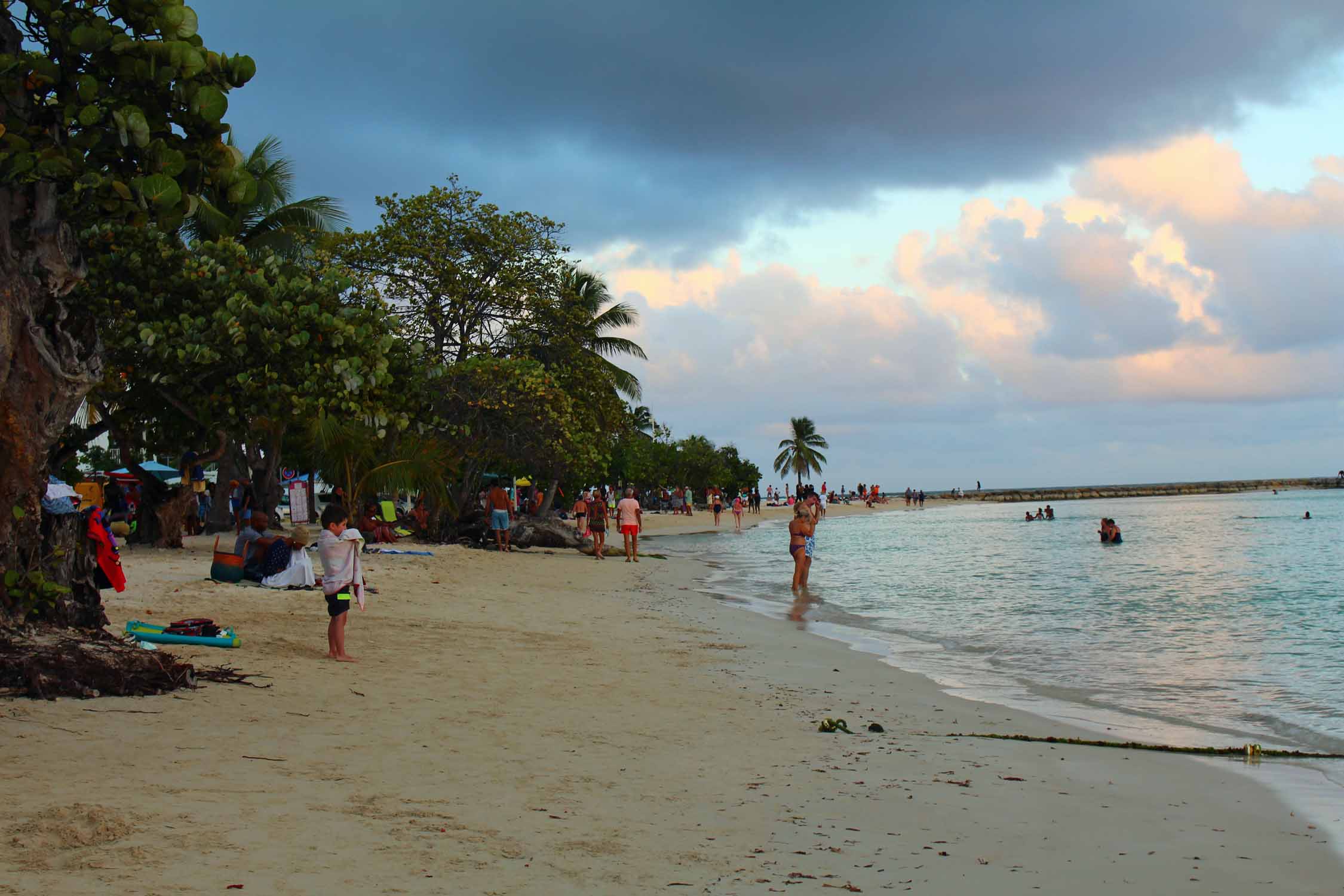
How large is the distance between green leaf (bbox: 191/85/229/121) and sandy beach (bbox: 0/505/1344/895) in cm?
361

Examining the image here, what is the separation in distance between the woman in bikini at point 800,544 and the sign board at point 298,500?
20007mm

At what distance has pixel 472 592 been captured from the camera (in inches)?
600

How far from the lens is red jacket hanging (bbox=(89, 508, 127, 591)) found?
293 inches

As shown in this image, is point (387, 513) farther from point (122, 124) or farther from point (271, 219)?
point (122, 124)

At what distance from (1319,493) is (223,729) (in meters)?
165

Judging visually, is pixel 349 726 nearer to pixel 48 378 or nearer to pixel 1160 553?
pixel 48 378

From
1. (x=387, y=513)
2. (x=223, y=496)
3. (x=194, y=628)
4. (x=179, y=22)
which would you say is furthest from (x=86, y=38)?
(x=387, y=513)

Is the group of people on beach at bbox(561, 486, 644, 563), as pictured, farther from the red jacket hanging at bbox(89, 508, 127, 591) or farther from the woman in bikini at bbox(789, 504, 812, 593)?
the red jacket hanging at bbox(89, 508, 127, 591)

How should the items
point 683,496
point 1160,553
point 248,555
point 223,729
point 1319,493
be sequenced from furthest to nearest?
point 1319,493 → point 683,496 → point 1160,553 → point 248,555 → point 223,729

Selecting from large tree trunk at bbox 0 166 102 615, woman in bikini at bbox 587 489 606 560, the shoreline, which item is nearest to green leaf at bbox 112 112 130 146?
large tree trunk at bbox 0 166 102 615

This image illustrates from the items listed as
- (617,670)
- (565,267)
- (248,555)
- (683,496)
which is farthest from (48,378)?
(683,496)

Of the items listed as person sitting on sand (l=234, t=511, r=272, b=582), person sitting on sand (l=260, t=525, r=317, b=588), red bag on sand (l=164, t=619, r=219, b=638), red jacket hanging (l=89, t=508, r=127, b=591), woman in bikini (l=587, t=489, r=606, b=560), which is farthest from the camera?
woman in bikini (l=587, t=489, r=606, b=560)

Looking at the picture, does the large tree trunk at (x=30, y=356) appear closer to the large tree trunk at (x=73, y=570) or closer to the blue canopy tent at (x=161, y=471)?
the large tree trunk at (x=73, y=570)

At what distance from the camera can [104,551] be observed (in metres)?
7.54
